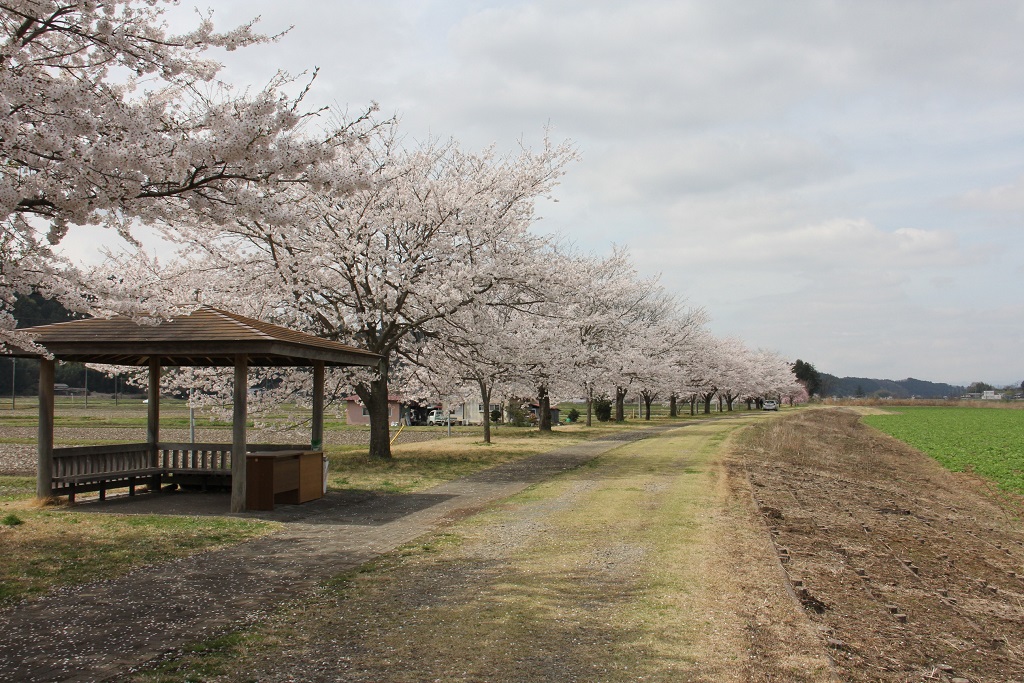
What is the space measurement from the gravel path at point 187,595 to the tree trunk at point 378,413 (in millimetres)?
8535

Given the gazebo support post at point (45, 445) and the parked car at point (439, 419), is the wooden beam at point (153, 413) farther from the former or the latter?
the parked car at point (439, 419)

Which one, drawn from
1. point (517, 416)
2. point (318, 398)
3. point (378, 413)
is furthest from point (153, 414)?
point (517, 416)

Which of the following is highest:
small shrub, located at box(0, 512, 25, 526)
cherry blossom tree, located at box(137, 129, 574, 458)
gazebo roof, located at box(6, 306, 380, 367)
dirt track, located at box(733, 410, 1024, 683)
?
cherry blossom tree, located at box(137, 129, 574, 458)

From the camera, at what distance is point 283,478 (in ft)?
39.5

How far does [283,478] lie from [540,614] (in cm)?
693

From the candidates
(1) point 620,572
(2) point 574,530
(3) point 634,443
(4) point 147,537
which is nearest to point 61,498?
(4) point 147,537

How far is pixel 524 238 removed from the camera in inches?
805

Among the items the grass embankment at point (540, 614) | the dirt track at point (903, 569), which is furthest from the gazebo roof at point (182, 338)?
the dirt track at point (903, 569)

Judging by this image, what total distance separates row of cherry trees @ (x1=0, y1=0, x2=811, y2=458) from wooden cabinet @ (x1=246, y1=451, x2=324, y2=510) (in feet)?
9.10

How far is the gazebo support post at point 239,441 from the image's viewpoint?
11609 millimetres

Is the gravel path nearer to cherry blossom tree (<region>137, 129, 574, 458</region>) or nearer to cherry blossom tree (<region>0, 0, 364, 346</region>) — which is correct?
cherry blossom tree (<region>0, 0, 364, 346</region>)

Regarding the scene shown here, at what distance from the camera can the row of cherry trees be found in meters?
6.65

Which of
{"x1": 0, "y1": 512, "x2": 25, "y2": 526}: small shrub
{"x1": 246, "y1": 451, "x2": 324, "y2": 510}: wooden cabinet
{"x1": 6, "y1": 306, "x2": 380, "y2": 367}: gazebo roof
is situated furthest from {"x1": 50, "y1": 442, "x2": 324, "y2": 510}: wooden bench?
{"x1": 6, "y1": 306, "x2": 380, "y2": 367}: gazebo roof

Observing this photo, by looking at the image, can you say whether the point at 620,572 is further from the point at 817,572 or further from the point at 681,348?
the point at 681,348
